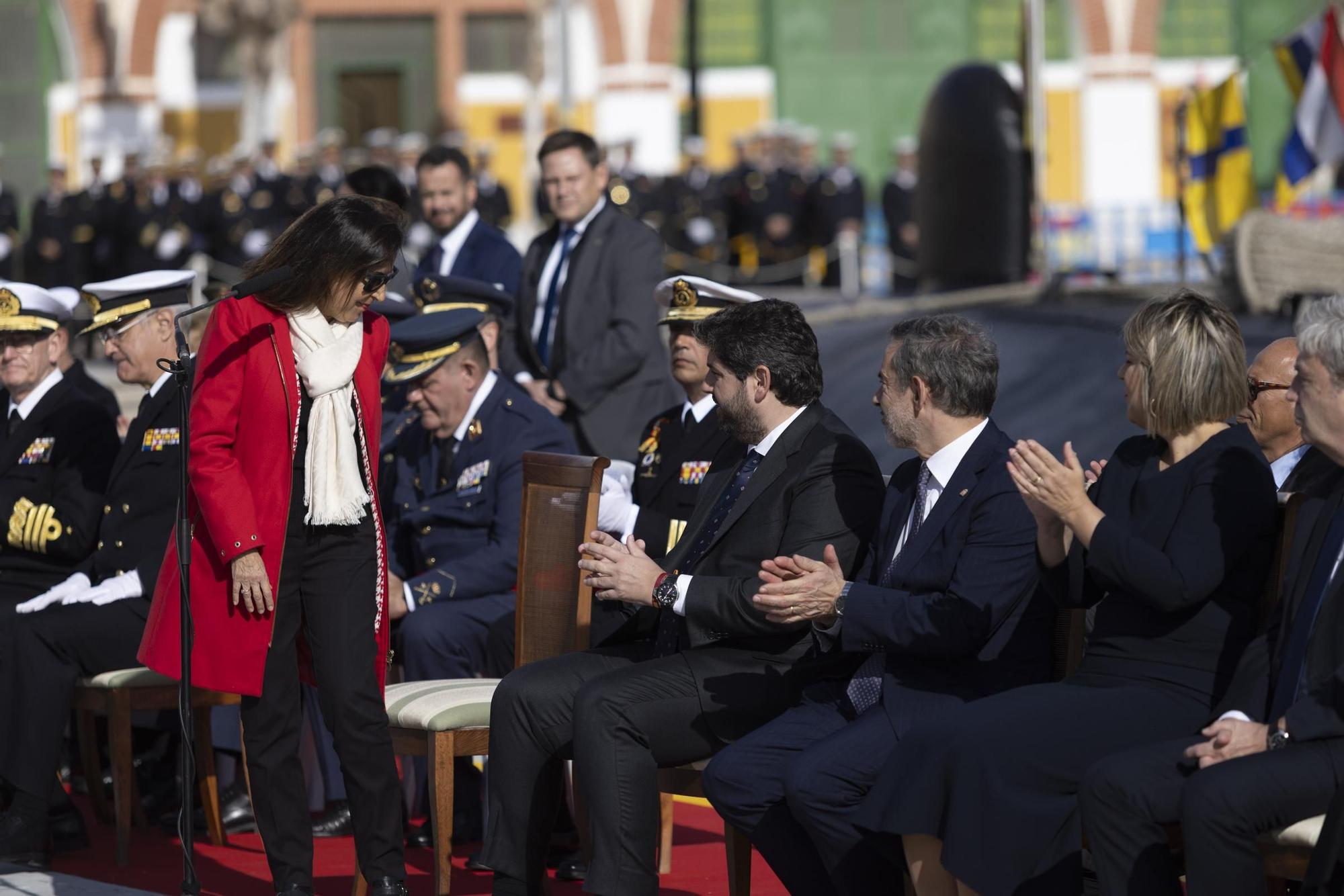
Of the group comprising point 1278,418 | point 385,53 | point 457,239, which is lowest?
point 1278,418

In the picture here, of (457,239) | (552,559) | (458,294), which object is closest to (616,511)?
(552,559)

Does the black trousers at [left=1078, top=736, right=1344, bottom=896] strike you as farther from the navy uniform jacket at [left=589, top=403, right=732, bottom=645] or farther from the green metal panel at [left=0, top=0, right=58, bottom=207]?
the green metal panel at [left=0, top=0, right=58, bottom=207]

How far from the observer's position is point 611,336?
21.1ft

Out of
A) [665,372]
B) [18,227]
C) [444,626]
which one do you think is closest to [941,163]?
[665,372]

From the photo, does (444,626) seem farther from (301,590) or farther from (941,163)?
(941,163)

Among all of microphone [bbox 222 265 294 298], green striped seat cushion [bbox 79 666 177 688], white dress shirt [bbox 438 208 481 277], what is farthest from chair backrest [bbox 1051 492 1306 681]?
white dress shirt [bbox 438 208 481 277]

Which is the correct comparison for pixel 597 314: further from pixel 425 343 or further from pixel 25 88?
pixel 25 88

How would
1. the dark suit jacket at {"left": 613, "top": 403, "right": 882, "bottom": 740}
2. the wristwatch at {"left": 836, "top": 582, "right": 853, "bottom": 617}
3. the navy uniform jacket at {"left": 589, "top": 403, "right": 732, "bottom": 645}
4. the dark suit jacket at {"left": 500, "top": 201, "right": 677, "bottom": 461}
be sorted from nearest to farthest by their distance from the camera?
1. the wristwatch at {"left": 836, "top": 582, "right": 853, "bottom": 617}
2. the dark suit jacket at {"left": 613, "top": 403, "right": 882, "bottom": 740}
3. the navy uniform jacket at {"left": 589, "top": 403, "right": 732, "bottom": 645}
4. the dark suit jacket at {"left": 500, "top": 201, "right": 677, "bottom": 461}

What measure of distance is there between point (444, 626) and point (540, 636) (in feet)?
1.81

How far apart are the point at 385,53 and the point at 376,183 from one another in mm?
20603

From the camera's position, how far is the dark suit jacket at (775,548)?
418cm

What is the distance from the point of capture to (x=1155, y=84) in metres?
26.8

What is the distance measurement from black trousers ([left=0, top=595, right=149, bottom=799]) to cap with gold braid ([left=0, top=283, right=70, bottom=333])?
0.88 m

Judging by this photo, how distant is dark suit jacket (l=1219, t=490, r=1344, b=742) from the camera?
3.32 metres
